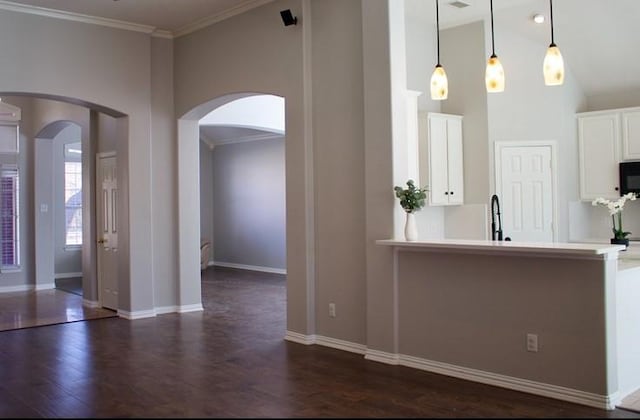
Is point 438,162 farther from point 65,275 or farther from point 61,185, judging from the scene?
point 65,275

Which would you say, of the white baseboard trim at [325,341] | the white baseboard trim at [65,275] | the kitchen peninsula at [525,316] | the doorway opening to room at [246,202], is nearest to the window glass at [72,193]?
the white baseboard trim at [65,275]

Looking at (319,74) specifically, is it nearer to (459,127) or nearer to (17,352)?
(459,127)

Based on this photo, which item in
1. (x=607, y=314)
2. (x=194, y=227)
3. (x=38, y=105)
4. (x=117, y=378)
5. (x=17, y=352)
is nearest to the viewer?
(x=607, y=314)

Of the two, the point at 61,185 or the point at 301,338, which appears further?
the point at 61,185

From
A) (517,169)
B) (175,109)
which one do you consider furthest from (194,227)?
(517,169)

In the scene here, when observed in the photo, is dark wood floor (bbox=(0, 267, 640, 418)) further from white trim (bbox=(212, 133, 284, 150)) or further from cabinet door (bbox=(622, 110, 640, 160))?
white trim (bbox=(212, 133, 284, 150))

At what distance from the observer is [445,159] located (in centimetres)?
734

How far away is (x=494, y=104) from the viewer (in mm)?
7352

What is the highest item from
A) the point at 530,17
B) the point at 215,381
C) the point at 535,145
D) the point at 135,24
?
the point at 135,24

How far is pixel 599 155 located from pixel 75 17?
627 centimetres

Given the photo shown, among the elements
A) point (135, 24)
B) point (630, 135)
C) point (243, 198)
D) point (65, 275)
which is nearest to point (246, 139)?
point (243, 198)

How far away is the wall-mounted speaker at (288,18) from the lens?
19.4 ft

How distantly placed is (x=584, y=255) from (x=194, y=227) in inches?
198

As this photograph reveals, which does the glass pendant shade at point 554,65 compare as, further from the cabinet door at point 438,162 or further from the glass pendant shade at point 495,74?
the cabinet door at point 438,162
